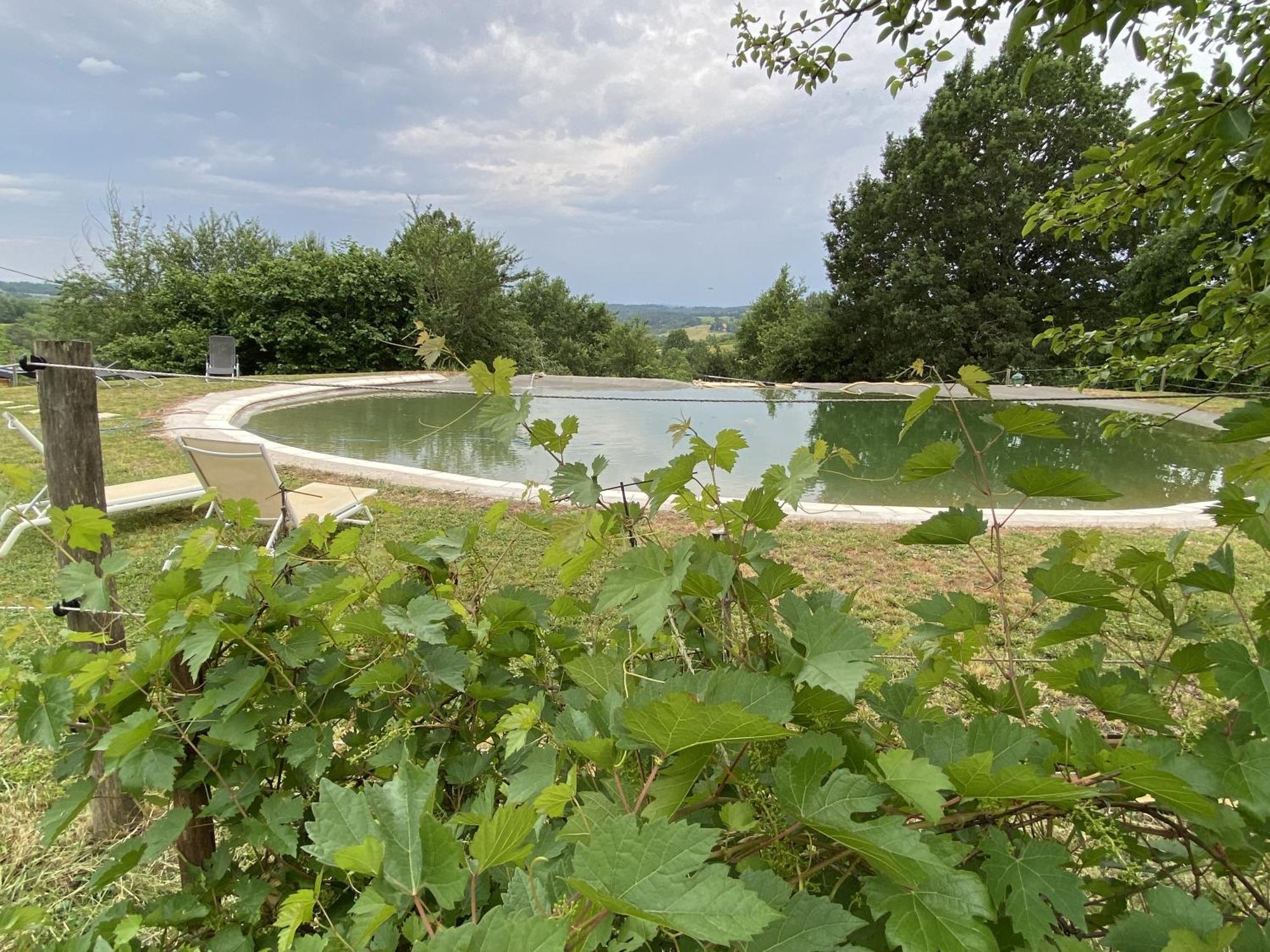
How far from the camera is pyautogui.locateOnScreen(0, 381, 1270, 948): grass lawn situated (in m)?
1.78

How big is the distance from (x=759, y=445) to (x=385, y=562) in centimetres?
947

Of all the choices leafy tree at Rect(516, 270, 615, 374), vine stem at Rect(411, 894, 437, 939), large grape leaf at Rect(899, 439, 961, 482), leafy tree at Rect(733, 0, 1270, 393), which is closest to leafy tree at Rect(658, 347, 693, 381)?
leafy tree at Rect(516, 270, 615, 374)

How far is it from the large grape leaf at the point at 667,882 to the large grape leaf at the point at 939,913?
144mm

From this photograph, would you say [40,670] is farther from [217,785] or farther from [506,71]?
[506,71]

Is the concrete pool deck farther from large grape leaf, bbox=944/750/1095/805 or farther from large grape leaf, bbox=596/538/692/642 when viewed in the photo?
large grape leaf, bbox=944/750/1095/805

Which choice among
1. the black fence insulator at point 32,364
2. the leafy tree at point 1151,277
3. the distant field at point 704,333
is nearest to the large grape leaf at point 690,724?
the black fence insulator at point 32,364

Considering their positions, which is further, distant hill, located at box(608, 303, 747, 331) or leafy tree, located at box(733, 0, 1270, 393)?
distant hill, located at box(608, 303, 747, 331)

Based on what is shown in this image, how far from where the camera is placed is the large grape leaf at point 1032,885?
22.0 inches

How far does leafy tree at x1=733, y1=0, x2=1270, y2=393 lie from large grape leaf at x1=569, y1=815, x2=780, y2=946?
1586mm

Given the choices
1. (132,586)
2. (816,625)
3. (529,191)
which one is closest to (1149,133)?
(816,625)

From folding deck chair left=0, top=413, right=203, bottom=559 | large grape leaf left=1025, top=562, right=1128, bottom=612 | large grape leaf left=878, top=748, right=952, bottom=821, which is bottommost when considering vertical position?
folding deck chair left=0, top=413, right=203, bottom=559

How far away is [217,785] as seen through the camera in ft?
3.28

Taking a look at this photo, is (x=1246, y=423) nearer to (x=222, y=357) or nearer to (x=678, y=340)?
(x=222, y=357)

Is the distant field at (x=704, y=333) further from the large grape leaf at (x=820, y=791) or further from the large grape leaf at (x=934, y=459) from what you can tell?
the large grape leaf at (x=820, y=791)
